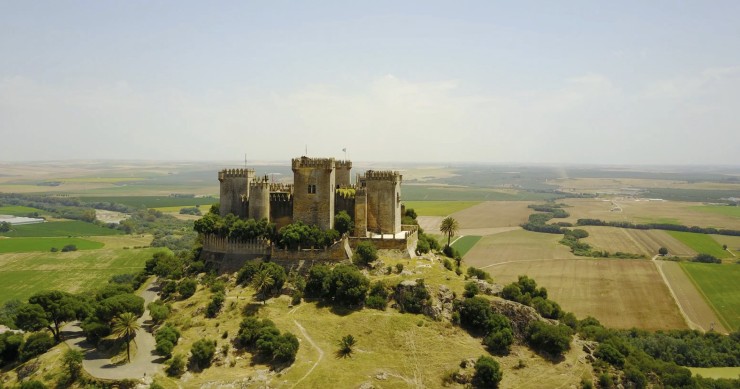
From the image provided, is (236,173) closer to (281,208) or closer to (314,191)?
(281,208)

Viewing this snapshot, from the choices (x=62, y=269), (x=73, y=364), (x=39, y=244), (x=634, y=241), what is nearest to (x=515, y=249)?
(x=634, y=241)

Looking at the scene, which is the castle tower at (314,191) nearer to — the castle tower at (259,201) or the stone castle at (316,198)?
the stone castle at (316,198)

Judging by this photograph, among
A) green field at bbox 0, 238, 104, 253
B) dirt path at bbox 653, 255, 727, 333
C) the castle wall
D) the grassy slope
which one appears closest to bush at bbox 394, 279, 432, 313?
the grassy slope

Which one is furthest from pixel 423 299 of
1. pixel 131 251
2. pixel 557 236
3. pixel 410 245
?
pixel 557 236

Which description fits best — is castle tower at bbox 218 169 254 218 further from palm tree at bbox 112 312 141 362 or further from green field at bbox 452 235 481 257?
green field at bbox 452 235 481 257

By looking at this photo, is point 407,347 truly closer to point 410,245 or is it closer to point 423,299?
point 423,299

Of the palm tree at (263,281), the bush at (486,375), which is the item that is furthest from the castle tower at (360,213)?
the bush at (486,375)
